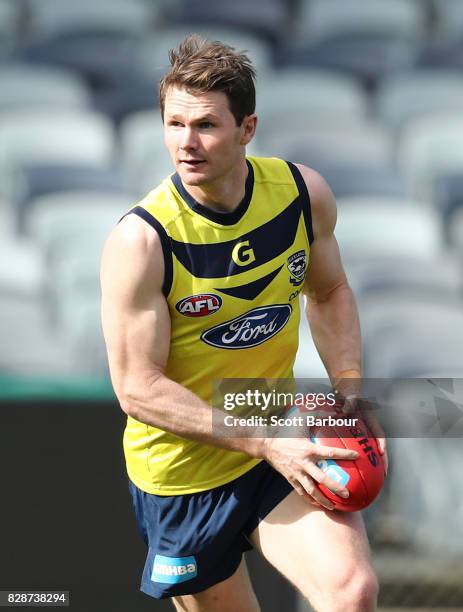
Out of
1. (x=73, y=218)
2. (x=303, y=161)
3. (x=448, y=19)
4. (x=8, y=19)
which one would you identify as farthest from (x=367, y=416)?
(x=448, y=19)

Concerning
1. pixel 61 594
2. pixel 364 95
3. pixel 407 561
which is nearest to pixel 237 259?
pixel 61 594

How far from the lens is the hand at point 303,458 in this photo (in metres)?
3.86

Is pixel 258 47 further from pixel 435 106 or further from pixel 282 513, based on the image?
pixel 282 513

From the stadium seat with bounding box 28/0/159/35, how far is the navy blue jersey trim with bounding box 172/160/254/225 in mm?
7968

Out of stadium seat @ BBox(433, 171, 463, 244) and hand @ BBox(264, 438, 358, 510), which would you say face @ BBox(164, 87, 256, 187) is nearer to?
hand @ BBox(264, 438, 358, 510)

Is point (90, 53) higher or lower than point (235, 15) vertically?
lower

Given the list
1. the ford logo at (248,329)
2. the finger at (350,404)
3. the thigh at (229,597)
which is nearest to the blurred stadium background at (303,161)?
the thigh at (229,597)

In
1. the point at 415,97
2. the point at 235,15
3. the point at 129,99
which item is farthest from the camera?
the point at 235,15

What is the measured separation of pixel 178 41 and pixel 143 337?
8.20 metres

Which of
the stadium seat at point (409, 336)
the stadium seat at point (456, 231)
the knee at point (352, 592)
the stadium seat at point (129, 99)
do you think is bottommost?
the stadium seat at point (456, 231)

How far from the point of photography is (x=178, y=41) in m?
11.8

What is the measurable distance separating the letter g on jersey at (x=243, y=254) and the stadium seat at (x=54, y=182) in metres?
6.08

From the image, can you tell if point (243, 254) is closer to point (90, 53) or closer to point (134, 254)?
point (134, 254)

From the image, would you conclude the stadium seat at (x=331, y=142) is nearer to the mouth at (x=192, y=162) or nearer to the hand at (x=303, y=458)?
the mouth at (x=192, y=162)
